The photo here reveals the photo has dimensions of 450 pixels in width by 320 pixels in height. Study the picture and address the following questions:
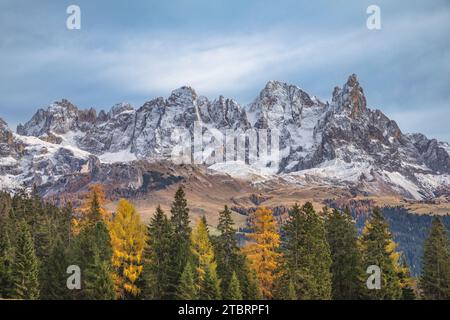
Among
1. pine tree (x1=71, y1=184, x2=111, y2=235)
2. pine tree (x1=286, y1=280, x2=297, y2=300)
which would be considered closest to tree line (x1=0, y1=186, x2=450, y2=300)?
pine tree (x1=286, y1=280, x2=297, y2=300)

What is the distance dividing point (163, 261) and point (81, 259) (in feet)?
37.5

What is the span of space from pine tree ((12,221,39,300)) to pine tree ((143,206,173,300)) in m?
15.4

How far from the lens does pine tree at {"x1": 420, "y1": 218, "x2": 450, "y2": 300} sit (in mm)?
78312

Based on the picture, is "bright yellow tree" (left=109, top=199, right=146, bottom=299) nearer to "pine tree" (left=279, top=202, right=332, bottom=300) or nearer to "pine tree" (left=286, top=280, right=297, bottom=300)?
"pine tree" (left=279, top=202, right=332, bottom=300)

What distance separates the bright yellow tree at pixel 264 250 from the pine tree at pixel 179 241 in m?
8.49

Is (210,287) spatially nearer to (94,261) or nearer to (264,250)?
(264,250)

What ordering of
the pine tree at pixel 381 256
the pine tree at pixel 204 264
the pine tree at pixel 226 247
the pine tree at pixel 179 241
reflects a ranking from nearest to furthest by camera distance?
the pine tree at pixel 204 264 < the pine tree at pixel 381 256 < the pine tree at pixel 179 241 < the pine tree at pixel 226 247

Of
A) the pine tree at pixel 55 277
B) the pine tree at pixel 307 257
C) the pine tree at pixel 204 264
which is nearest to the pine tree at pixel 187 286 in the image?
the pine tree at pixel 204 264

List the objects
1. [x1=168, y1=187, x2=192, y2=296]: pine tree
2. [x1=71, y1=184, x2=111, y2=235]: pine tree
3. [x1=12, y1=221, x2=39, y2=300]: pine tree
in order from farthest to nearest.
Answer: [x1=71, y1=184, x2=111, y2=235]: pine tree → [x1=168, y1=187, x2=192, y2=296]: pine tree → [x1=12, y1=221, x2=39, y2=300]: pine tree

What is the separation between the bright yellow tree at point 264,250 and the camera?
75.2 metres

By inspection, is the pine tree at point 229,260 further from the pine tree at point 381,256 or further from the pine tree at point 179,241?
the pine tree at point 381,256

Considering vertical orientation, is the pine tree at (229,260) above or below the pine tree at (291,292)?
above

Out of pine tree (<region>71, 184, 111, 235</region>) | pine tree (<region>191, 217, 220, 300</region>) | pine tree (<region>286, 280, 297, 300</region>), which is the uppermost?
pine tree (<region>71, 184, 111, 235</region>)
